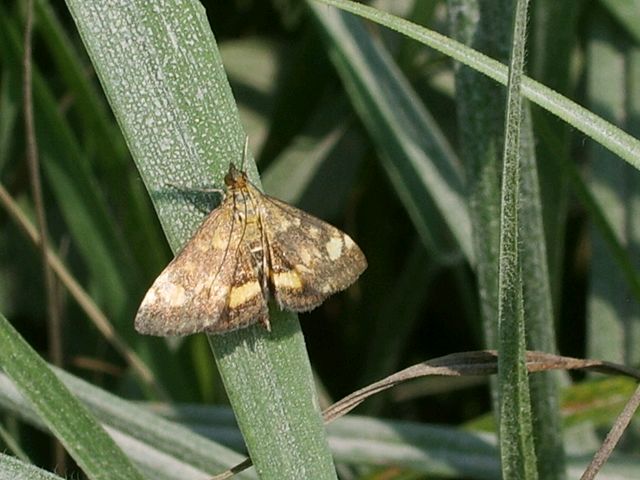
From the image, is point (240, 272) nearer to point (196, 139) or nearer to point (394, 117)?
point (196, 139)

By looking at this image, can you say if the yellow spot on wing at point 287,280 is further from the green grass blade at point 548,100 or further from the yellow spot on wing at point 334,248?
the green grass blade at point 548,100

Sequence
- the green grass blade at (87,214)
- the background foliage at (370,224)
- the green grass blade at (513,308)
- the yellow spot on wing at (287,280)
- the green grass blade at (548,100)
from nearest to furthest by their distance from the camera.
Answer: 1. the green grass blade at (513,308)
2. the green grass blade at (548,100)
3. the yellow spot on wing at (287,280)
4. the background foliage at (370,224)
5. the green grass blade at (87,214)

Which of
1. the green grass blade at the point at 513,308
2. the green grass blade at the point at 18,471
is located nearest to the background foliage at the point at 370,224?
the green grass blade at the point at 18,471

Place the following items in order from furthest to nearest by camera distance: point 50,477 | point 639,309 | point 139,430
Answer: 1. point 639,309
2. point 139,430
3. point 50,477

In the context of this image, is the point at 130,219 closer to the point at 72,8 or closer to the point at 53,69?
the point at 53,69

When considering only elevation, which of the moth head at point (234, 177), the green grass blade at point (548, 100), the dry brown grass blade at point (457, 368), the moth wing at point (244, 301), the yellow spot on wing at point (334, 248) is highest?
the green grass blade at point (548, 100)

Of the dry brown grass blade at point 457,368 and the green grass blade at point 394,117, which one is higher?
the green grass blade at point 394,117

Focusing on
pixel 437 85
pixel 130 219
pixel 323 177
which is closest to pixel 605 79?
pixel 437 85
